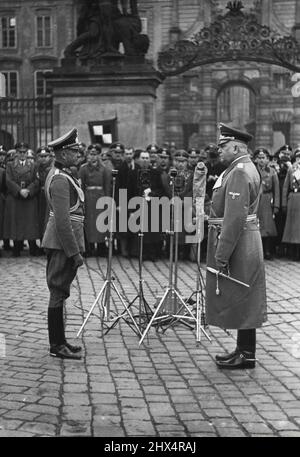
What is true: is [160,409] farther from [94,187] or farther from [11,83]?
[11,83]

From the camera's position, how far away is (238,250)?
6.59 metres

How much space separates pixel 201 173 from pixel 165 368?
270cm

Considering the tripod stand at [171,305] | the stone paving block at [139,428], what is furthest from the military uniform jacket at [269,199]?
the stone paving block at [139,428]

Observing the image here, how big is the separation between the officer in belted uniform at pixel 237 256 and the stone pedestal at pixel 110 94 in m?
9.59

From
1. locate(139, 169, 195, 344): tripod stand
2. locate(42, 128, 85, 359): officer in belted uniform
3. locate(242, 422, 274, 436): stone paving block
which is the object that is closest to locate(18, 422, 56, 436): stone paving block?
locate(242, 422, 274, 436): stone paving block

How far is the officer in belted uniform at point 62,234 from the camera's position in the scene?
22.1 feet

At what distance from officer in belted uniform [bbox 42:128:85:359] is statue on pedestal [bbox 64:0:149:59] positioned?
384 inches

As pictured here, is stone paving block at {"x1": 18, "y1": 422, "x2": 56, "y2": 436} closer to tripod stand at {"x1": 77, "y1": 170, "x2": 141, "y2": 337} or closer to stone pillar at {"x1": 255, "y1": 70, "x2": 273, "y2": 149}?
tripod stand at {"x1": 77, "y1": 170, "x2": 141, "y2": 337}

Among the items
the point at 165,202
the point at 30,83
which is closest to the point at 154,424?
the point at 165,202

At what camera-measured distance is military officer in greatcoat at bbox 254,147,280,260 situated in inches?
536

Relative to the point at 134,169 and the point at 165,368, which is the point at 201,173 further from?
the point at 134,169

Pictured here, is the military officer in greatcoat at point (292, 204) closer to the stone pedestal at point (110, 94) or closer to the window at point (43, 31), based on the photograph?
the stone pedestal at point (110, 94)

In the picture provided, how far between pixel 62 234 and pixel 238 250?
1.55 metres

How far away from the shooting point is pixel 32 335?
25.5 ft
